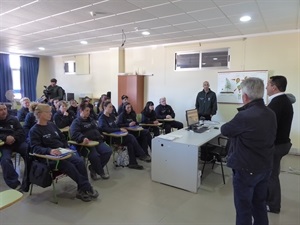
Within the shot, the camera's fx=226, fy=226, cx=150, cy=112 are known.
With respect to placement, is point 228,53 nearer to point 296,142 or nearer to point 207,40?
point 207,40

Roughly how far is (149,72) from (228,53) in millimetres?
2354

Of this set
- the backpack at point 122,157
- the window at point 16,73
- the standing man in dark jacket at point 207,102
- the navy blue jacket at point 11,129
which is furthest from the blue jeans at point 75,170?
the window at point 16,73

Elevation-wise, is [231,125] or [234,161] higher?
[231,125]

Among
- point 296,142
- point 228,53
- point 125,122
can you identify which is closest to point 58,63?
point 125,122

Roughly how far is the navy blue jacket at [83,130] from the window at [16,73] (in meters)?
6.63

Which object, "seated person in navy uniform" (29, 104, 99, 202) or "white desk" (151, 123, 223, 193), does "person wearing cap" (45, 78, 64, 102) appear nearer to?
"seated person in navy uniform" (29, 104, 99, 202)

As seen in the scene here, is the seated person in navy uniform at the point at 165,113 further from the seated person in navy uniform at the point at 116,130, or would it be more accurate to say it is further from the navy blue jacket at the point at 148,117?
the seated person in navy uniform at the point at 116,130

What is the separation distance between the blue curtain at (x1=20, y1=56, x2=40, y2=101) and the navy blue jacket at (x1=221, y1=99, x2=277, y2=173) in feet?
29.8

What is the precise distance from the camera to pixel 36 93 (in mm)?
9352

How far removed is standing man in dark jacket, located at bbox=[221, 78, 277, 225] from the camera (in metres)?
1.65

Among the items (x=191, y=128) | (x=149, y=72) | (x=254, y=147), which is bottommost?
(x=191, y=128)

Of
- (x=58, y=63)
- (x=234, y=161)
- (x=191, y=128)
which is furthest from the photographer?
(x=58, y=63)

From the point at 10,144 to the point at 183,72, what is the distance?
4.55m

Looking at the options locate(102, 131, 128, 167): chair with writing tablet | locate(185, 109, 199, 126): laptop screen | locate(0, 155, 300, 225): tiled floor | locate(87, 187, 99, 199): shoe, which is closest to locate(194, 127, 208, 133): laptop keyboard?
locate(185, 109, 199, 126): laptop screen
